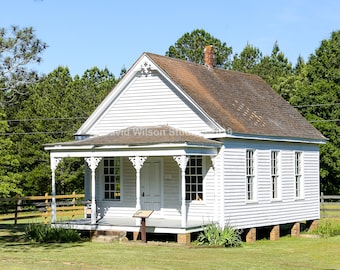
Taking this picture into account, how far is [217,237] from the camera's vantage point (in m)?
23.6

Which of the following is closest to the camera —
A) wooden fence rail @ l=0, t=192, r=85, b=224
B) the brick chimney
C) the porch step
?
the porch step

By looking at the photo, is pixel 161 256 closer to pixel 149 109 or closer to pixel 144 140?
pixel 144 140

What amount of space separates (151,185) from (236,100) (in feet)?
16.3

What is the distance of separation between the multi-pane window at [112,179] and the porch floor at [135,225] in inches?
49.6

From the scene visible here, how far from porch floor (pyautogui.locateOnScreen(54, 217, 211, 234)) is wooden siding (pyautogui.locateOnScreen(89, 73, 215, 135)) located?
339cm

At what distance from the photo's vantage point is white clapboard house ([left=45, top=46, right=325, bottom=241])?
2469 cm

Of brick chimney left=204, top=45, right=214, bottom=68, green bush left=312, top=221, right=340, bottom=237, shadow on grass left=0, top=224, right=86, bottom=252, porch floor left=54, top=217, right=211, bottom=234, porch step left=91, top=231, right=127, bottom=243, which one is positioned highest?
brick chimney left=204, top=45, right=214, bottom=68

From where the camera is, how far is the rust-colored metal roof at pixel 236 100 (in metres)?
25.9

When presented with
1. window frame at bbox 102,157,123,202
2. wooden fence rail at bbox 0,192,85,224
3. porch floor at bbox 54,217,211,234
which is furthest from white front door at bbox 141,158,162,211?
wooden fence rail at bbox 0,192,85,224

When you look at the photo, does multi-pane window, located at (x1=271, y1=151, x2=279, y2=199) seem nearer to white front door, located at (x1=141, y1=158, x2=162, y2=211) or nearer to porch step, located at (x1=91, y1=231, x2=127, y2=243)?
white front door, located at (x1=141, y1=158, x2=162, y2=211)

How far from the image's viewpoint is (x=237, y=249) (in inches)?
912

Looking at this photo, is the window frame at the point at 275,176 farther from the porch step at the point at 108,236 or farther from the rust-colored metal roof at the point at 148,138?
the porch step at the point at 108,236

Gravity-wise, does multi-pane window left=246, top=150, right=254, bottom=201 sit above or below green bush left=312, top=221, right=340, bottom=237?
above

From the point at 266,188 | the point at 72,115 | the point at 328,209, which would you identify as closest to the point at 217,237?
the point at 266,188
